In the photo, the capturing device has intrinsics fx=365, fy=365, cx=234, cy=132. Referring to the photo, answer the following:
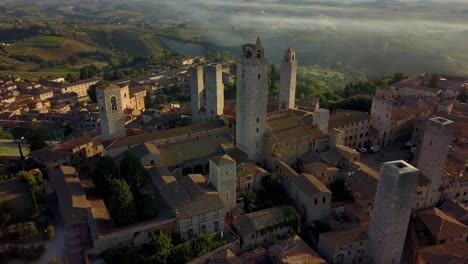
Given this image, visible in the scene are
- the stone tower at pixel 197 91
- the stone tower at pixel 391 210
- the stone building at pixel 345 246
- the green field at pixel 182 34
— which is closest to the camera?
the stone tower at pixel 391 210

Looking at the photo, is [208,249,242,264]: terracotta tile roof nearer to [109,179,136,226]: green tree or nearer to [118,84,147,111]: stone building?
[109,179,136,226]: green tree

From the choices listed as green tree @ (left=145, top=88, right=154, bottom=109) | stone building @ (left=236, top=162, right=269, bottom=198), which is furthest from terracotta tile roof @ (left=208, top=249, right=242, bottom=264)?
green tree @ (left=145, top=88, right=154, bottom=109)

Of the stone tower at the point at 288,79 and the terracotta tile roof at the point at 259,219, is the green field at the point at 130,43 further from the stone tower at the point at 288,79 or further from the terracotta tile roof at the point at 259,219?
the terracotta tile roof at the point at 259,219

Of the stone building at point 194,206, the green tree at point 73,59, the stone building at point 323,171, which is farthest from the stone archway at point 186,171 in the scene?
the green tree at point 73,59

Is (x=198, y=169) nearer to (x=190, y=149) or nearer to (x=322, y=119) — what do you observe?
(x=190, y=149)

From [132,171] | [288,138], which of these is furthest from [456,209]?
[132,171]

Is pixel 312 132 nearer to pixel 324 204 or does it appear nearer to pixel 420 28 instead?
pixel 324 204
